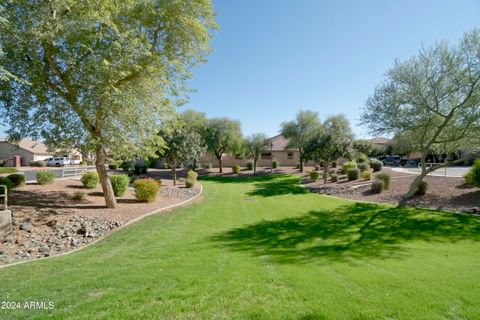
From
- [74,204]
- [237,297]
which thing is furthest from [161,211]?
[237,297]

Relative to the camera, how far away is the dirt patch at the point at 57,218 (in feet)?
27.5

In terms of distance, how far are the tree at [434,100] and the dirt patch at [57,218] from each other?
13637 mm

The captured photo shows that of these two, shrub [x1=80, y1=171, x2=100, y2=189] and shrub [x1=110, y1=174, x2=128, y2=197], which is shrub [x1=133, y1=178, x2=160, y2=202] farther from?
shrub [x1=80, y1=171, x2=100, y2=189]

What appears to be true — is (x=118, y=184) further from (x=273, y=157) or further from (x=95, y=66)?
(x=273, y=157)

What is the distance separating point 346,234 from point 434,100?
935cm

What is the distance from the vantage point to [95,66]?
10203 millimetres

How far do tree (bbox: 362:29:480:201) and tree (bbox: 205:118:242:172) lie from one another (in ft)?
82.6

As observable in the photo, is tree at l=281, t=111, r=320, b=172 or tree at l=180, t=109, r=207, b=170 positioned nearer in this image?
tree at l=281, t=111, r=320, b=172

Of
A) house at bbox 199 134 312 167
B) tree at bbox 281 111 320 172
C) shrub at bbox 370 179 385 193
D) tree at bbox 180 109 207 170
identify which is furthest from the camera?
house at bbox 199 134 312 167

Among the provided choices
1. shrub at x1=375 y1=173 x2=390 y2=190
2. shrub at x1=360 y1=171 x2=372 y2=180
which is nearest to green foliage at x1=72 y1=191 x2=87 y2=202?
shrub at x1=375 y1=173 x2=390 y2=190

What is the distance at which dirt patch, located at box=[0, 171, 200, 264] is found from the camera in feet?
27.5

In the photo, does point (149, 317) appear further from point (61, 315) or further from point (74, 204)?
point (74, 204)

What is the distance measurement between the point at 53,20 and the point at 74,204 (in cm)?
816

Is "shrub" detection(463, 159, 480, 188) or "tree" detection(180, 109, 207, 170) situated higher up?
"tree" detection(180, 109, 207, 170)
